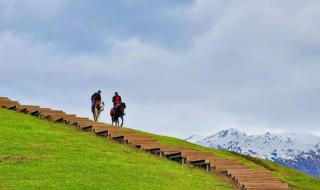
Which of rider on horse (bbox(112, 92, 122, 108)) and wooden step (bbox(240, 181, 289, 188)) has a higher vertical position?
rider on horse (bbox(112, 92, 122, 108))

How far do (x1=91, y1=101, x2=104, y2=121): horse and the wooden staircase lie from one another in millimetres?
4028

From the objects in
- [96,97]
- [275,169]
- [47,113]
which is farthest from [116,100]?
[275,169]

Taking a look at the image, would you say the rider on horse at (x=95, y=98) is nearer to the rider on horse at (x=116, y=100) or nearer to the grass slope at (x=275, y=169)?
the rider on horse at (x=116, y=100)

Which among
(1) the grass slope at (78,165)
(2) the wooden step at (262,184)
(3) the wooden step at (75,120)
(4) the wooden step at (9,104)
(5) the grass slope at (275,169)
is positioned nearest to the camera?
(1) the grass slope at (78,165)

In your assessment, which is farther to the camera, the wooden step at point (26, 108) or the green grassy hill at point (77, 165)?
the wooden step at point (26, 108)

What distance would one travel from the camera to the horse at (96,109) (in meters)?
67.8

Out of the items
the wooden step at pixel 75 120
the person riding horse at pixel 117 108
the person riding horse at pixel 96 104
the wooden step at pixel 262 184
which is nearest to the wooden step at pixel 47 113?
the wooden step at pixel 75 120

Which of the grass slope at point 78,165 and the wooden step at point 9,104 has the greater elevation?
the wooden step at point 9,104

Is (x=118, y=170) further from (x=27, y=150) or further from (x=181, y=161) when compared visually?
(x=181, y=161)

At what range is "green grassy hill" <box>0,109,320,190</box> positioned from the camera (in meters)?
34.8

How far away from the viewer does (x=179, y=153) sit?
163 feet

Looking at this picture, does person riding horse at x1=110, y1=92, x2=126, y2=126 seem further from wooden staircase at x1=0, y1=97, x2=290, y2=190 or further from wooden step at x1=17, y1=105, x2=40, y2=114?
wooden step at x1=17, y1=105, x2=40, y2=114

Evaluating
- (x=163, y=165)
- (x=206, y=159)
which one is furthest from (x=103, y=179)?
(x=206, y=159)

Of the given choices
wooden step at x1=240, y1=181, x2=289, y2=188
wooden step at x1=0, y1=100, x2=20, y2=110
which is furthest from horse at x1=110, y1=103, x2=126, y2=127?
wooden step at x1=240, y1=181, x2=289, y2=188
